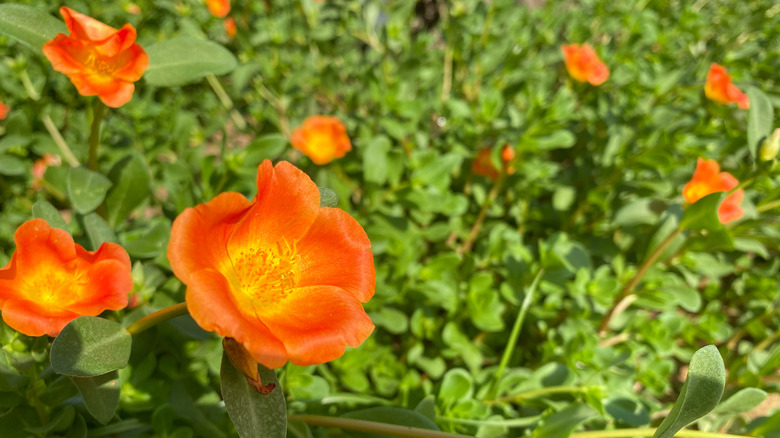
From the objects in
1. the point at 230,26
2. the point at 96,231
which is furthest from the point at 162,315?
the point at 230,26

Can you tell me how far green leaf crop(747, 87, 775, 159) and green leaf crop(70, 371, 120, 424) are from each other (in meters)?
1.44

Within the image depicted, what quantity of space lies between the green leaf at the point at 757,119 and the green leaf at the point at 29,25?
1.54 metres

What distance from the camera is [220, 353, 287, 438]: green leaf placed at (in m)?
0.71

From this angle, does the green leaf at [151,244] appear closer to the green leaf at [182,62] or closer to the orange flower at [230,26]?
the green leaf at [182,62]

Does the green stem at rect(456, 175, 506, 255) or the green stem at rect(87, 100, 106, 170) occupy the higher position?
the green stem at rect(87, 100, 106, 170)

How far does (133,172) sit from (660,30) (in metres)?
2.42

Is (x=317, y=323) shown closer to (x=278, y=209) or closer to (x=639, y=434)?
(x=278, y=209)

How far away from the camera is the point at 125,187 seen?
1213 millimetres

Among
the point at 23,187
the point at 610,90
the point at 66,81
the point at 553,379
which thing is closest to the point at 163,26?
the point at 66,81

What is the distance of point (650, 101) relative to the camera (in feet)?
7.15

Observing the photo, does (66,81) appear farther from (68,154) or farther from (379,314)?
(379,314)

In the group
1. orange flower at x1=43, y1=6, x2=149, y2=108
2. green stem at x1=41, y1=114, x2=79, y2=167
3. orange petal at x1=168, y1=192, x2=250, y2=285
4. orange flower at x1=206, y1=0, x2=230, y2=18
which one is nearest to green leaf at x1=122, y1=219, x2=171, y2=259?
orange flower at x1=43, y1=6, x2=149, y2=108

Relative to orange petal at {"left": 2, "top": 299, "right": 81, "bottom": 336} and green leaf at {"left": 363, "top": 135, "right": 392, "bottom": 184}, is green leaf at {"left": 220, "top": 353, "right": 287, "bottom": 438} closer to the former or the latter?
orange petal at {"left": 2, "top": 299, "right": 81, "bottom": 336}

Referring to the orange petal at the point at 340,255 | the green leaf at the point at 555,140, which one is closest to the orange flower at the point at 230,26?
the green leaf at the point at 555,140
